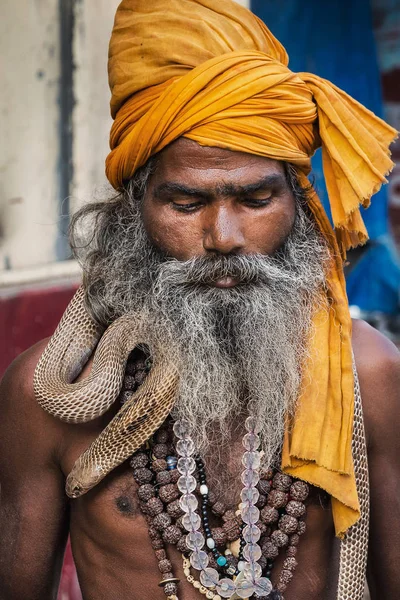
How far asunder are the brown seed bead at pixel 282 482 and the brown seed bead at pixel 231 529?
0.48 ft

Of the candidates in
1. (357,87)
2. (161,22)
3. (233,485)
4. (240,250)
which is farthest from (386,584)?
(357,87)

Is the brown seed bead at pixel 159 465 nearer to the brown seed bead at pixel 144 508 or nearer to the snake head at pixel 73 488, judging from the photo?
the brown seed bead at pixel 144 508

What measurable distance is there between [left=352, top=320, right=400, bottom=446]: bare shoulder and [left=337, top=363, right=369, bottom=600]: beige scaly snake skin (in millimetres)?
74

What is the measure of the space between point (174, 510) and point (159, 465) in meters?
0.13

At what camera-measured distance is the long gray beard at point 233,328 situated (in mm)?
2689

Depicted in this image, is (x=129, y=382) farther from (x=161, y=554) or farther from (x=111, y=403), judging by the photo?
(x=161, y=554)

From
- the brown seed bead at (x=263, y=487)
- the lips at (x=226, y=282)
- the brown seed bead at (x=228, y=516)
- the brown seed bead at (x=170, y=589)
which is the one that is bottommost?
the brown seed bead at (x=170, y=589)

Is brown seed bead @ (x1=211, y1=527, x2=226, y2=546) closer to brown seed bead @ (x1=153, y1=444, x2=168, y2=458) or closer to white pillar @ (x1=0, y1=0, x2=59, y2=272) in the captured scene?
brown seed bead @ (x1=153, y1=444, x2=168, y2=458)

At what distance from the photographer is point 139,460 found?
2674 mm

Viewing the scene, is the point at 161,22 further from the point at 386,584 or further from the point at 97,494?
the point at 386,584

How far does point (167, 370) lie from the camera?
8.80 feet

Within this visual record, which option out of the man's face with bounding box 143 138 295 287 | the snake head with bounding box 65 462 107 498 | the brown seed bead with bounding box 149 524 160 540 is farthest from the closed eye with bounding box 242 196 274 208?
the brown seed bead with bounding box 149 524 160 540

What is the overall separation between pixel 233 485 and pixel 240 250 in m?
0.66

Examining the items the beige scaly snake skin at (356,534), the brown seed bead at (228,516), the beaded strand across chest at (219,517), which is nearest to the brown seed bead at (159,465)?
the beaded strand across chest at (219,517)
